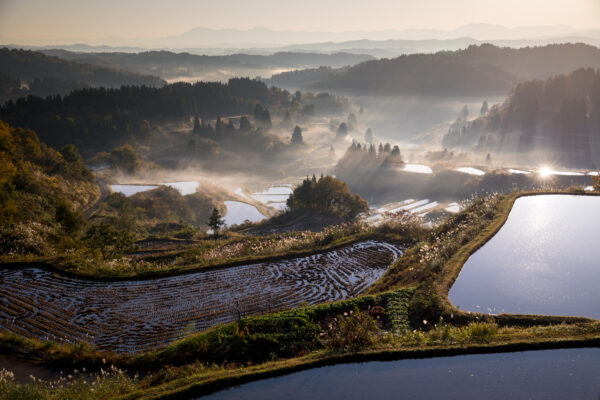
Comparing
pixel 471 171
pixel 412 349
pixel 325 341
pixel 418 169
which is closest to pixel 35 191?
pixel 325 341

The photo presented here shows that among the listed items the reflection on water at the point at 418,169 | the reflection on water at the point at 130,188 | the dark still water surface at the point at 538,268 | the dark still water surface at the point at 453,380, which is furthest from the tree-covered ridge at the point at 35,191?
the reflection on water at the point at 418,169

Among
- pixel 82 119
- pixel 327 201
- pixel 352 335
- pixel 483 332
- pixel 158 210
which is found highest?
pixel 82 119

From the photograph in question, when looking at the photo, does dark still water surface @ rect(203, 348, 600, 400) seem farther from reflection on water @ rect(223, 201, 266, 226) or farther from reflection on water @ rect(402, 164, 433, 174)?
reflection on water @ rect(402, 164, 433, 174)

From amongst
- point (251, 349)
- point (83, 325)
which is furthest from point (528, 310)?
point (83, 325)

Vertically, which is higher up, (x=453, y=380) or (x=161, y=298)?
(x=453, y=380)

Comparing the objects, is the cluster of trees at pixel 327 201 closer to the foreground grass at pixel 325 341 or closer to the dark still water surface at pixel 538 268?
the dark still water surface at pixel 538 268

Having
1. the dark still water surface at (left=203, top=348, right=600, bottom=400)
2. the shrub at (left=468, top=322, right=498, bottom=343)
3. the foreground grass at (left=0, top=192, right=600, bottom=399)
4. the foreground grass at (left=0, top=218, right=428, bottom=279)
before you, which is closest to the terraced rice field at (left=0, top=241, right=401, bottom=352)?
the foreground grass at (left=0, top=218, right=428, bottom=279)

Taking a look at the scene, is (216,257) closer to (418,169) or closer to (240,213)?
(240,213)
